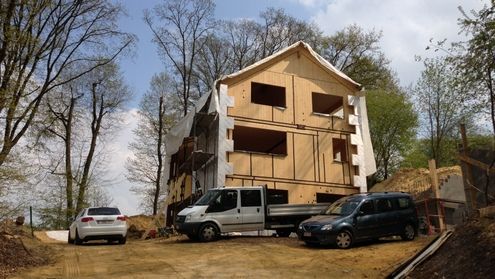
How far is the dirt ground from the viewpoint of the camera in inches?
476

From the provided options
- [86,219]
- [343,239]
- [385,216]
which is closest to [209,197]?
[86,219]

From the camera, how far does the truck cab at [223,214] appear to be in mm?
18922

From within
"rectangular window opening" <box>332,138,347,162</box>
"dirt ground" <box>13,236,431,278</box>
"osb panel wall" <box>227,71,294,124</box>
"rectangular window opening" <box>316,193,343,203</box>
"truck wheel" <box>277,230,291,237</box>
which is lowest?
"dirt ground" <box>13,236,431,278</box>

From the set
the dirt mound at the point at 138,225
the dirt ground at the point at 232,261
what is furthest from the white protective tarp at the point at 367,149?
the dirt mound at the point at 138,225

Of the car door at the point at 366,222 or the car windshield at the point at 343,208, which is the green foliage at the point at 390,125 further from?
the car door at the point at 366,222

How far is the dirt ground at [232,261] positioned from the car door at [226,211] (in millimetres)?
1187

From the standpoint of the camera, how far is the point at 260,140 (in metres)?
29.1

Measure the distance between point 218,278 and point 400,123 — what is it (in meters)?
35.8

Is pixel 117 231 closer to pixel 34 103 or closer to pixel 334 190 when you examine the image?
pixel 34 103

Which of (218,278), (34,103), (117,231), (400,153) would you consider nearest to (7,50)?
(34,103)

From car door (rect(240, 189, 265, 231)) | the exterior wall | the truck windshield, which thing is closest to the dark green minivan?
car door (rect(240, 189, 265, 231))

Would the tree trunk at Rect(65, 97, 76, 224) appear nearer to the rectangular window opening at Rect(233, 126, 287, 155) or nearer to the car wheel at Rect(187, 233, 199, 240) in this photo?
the rectangular window opening at Rect(233, 126, 287, 155)

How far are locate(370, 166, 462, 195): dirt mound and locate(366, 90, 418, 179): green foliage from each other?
924cm

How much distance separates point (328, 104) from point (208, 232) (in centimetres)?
1424
